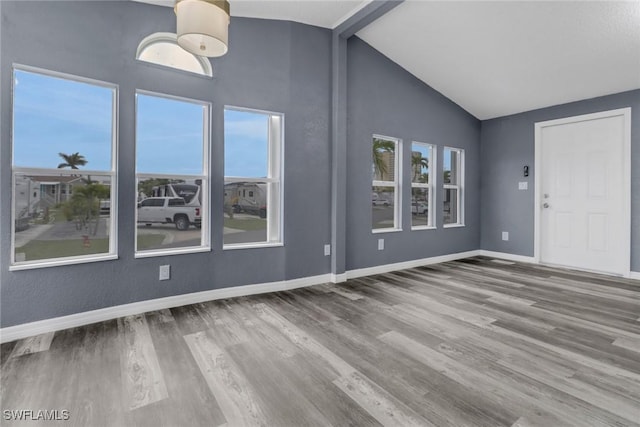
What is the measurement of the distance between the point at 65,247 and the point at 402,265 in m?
4.02

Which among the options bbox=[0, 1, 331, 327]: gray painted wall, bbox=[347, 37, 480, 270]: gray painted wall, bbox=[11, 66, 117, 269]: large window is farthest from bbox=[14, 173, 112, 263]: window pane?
bbox=[347, 37, 480, 270]: gray painted wall

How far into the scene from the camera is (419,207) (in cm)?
512

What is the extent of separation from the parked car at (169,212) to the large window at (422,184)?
3.24 m

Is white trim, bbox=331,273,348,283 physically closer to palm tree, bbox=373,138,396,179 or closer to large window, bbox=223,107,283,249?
large window, bbox=223,107,283,249

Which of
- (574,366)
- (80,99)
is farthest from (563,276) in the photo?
(80,99)

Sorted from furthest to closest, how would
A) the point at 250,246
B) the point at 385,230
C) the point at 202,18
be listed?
the point at 385,230 < the point at 250,246 < the point at 202,18

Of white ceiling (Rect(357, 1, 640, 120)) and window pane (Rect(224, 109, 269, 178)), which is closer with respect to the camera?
white ceiling (Rect(357, 1, 640, 120))

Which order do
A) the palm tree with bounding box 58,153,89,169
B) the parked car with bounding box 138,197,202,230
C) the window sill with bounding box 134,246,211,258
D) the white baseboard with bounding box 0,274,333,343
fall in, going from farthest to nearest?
the parked car with bounding box 138,197,202,230, the window sill with bounding box 134,246,211,258, the palm tree with bounding box 58,153,89,169, the white baseboard with bounding box 0,274,333,343

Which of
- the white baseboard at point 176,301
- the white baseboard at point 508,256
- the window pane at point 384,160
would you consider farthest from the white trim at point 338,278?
the white baseboard at point 508,256

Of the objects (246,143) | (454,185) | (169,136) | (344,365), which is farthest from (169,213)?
(454,185)

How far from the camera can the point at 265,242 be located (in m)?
3.68

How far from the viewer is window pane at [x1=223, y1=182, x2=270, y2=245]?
3.40 metres

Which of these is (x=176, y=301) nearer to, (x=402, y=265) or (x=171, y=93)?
(x=171, y=93)

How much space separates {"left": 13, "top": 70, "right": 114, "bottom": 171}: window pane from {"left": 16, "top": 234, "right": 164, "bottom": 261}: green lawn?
0.63 m
